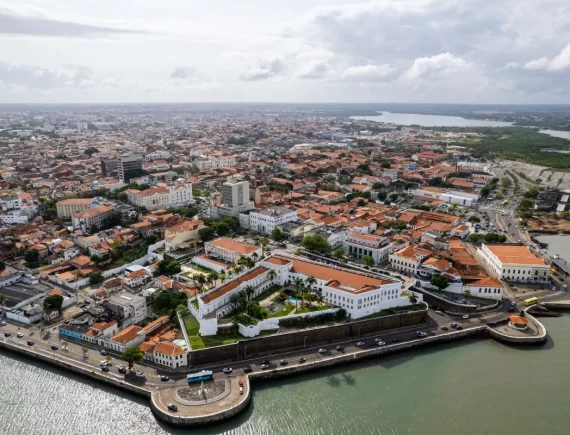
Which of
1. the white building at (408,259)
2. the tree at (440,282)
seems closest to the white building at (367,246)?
the white building at (408,259)

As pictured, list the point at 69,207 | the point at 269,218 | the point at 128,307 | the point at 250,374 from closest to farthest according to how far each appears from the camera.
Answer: the point at 250,374 → the point at 128,307 → the point at 269,218 → the point at 69,207

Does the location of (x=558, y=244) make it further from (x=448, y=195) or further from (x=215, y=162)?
(x=215, y=162)

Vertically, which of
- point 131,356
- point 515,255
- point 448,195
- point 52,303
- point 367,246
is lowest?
point 448,195

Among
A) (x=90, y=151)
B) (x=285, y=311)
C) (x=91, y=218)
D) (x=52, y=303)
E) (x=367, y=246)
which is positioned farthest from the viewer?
(x=90, y=151)

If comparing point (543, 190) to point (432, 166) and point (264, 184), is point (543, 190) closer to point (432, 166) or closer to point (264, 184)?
point (432, 166)

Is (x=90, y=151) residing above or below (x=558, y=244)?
below

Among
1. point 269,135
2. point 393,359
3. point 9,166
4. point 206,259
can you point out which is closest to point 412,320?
point 393,359

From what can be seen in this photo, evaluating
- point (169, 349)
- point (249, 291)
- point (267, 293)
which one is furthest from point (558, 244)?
point (169, 349)

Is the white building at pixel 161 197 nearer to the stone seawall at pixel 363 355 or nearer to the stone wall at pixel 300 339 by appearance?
the stone wall at pixel 300 339
